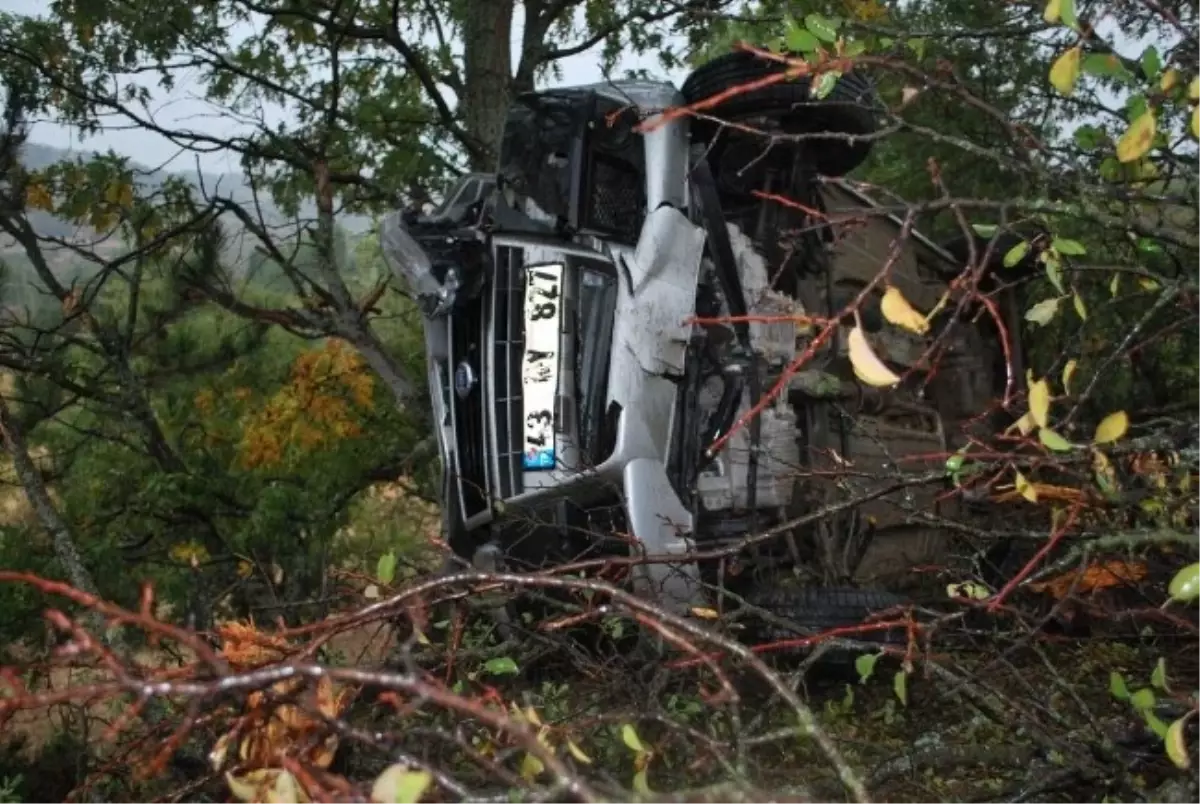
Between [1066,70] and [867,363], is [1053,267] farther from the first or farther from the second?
[867,363]

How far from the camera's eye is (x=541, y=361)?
18.0 feet

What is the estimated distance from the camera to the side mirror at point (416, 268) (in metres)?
5.71

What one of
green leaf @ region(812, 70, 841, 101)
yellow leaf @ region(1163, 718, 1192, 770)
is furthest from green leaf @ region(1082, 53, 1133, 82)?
yellow leaf @ region(1163, 718, 1192, 770)

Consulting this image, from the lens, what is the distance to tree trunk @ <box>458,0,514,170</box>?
27.6 feet

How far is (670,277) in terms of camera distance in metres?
5.59

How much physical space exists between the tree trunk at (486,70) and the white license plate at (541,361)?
305cm

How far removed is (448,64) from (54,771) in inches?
228

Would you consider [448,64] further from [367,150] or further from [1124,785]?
[1124,785]

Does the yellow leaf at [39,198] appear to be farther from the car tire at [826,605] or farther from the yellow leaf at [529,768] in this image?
the yellow leaf at [529,768]

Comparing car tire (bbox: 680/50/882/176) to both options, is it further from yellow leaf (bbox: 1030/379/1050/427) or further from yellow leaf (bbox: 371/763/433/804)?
yellow leaf (bbox: 371/763/433/804)

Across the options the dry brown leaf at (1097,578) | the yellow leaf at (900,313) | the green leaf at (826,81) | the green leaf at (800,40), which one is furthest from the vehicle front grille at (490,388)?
the yellow leaf at (900,313)

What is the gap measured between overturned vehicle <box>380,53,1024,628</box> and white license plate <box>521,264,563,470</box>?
0.04 ft

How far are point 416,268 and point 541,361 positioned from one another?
1.02 meters

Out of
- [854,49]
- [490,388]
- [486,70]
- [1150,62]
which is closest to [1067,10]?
[1150,62]
